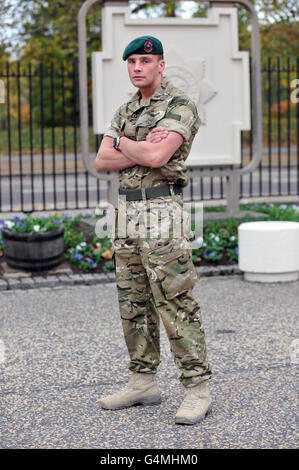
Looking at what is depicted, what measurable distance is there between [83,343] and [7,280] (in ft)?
8.59

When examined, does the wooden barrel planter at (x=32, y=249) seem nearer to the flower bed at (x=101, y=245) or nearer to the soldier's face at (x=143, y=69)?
the flower bed at (x=101, y=245)

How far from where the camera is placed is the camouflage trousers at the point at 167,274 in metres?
4.48

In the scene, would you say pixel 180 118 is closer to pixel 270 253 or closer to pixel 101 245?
pixel 270 253

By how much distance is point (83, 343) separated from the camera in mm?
6273

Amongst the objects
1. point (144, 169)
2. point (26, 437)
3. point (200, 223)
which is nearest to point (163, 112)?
point (144, 169)

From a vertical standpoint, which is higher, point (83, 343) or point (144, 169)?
point (144, 169)

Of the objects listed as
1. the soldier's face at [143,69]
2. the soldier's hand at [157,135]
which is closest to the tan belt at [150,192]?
the soldier's hand at [157,135]

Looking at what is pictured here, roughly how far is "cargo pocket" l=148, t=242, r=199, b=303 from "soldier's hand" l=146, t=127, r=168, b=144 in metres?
0.59

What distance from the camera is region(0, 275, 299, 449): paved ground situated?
170 inches

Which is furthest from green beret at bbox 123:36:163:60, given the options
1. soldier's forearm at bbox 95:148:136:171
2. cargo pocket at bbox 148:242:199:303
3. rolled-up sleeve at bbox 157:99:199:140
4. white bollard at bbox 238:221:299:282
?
white bollard at bbox 238:221:299:282

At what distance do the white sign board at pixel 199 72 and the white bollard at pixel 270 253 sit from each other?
2.31 metres

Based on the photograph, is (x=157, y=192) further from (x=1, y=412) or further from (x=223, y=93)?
(x=223, y=93)

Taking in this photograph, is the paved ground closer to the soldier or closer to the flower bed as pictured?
the soldier

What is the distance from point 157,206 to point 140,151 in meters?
0.32
